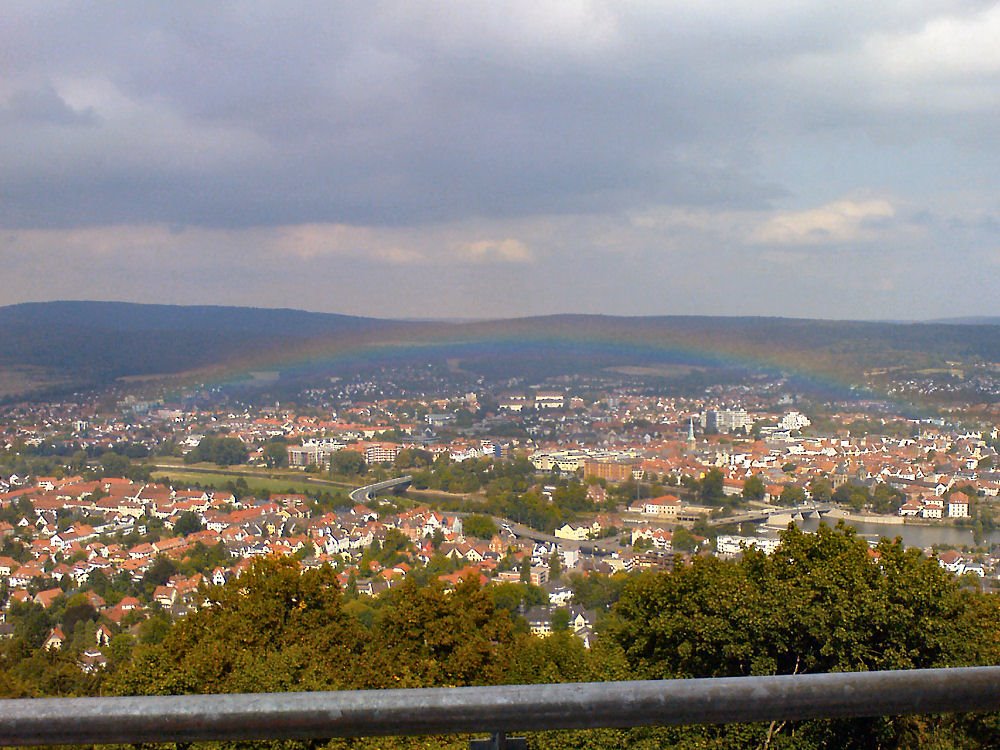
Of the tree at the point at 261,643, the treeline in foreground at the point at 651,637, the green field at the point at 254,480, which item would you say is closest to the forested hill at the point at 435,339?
the green field at the point at 254,480

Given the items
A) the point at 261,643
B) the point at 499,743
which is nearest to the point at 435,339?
the point at 261,643

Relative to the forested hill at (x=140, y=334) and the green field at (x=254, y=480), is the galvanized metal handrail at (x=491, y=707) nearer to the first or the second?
Answer: the green field at (x=254, y=480)

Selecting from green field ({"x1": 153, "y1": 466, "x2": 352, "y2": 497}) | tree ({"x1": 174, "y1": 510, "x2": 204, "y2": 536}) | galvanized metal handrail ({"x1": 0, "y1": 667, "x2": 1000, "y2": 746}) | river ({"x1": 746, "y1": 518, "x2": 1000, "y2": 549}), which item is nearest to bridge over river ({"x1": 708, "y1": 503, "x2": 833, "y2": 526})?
river ({"x1": 746, "y1": 518, "x2": 1000, "y2": 549})

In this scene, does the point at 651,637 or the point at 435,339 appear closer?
the point at 651,637

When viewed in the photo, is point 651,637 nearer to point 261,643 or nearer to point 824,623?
point 824,623

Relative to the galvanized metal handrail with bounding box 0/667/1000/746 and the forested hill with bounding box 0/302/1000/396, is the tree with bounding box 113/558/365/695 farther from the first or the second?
the forested hill with bounding box 0/302/1000/396
